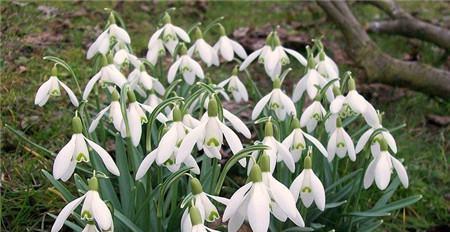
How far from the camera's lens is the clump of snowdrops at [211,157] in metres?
1.63

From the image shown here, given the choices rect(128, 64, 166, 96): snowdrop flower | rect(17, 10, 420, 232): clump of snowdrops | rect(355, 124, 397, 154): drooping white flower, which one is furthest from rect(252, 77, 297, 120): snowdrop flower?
rect(128, 64, 166, 96): snowdrop flower

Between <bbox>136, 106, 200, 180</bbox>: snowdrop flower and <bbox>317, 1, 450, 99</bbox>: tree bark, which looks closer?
<bbox>136, 106, 200, 180</bbox>: snowdrop flower

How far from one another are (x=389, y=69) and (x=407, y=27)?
0.68 metres

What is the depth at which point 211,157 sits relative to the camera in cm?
184

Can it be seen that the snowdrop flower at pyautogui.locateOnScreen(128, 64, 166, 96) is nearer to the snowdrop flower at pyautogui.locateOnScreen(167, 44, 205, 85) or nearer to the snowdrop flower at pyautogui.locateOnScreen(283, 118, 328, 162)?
the snowdrop flower at pyautogui.locateOnScreen(167, 44, 205, 85)

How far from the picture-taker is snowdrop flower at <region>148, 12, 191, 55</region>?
2566 millimetres

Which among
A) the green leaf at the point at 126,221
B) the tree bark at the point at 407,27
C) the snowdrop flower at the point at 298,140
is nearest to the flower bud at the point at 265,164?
the snowdrop flower at the point at 298,140

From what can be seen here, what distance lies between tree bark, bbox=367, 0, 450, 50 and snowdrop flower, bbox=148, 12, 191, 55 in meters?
1.94

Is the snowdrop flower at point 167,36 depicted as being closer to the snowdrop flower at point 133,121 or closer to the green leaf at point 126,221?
the snowdrop flower at point 133,121

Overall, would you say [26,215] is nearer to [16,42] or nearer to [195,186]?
[195,186]

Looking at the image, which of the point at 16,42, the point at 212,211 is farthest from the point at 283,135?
the point at 16,42

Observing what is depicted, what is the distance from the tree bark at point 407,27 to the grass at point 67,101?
0.55 ft

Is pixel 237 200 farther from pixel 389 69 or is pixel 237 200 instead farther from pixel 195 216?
pixel 389 69

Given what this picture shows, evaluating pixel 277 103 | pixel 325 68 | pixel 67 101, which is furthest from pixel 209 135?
pixel 67 101
